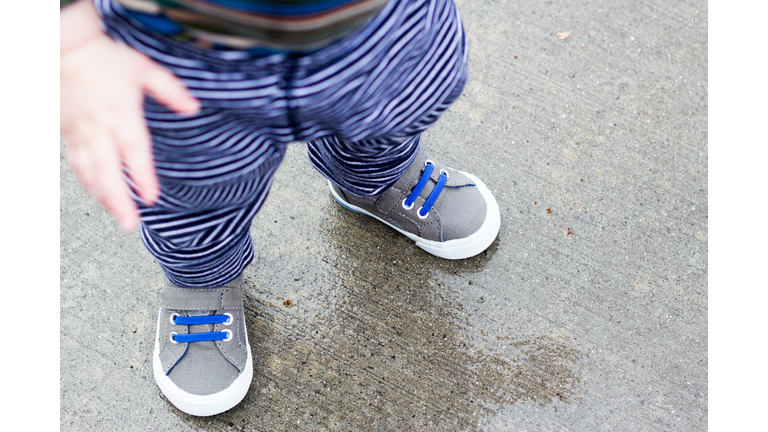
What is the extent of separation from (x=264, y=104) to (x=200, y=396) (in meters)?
0.92

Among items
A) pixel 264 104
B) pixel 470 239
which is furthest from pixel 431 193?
pixel 264 104

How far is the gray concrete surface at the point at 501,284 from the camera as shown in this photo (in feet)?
4.66

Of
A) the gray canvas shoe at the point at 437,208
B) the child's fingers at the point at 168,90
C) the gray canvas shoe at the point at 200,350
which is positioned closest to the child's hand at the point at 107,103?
the child's fingers at the point at 168,90

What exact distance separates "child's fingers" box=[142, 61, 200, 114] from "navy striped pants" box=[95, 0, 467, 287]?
1cm

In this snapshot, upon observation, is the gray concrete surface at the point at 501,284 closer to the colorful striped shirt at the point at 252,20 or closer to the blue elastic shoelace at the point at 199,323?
the blue elastic shoelace at the point at 199,323

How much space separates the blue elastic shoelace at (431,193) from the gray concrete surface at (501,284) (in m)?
0.15

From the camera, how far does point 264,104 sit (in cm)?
67

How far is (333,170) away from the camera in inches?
51.3

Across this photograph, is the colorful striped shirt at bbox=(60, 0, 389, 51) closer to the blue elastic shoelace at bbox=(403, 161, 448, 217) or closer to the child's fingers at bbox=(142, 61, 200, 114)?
the child's fingers at bbox=(142, 61, 200, 114)

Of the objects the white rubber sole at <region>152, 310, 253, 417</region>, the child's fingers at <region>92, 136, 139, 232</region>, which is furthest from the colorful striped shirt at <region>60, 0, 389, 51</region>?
the white rubber sole at <region>152, 310, 253, 417</region>

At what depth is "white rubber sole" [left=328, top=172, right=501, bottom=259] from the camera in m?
1.49

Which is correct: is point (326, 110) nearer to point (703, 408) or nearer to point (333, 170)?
point (333, 170)
